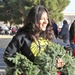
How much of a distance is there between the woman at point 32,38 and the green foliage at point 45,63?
0.21 ft

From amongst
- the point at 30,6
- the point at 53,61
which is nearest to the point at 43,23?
the point at 53,61

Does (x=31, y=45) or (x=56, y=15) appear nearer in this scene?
(x=31, y=45)

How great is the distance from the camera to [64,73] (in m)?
3.68

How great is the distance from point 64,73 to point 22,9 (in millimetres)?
45901

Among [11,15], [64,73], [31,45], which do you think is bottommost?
[11,15]

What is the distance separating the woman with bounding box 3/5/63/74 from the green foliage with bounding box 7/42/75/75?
7 cm

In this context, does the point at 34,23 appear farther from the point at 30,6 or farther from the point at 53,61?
the point at 30,6

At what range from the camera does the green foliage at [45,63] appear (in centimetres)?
355

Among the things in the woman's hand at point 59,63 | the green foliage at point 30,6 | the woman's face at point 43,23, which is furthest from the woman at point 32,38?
the green foliage at point 30,6

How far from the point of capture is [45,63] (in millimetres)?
3570

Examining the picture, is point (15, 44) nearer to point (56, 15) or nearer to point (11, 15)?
point (56, 15)

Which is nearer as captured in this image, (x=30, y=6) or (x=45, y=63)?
(x=45, y=63)

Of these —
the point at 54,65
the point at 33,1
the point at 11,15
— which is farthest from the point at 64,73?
the point at 11,15

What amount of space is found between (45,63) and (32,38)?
291 mm
